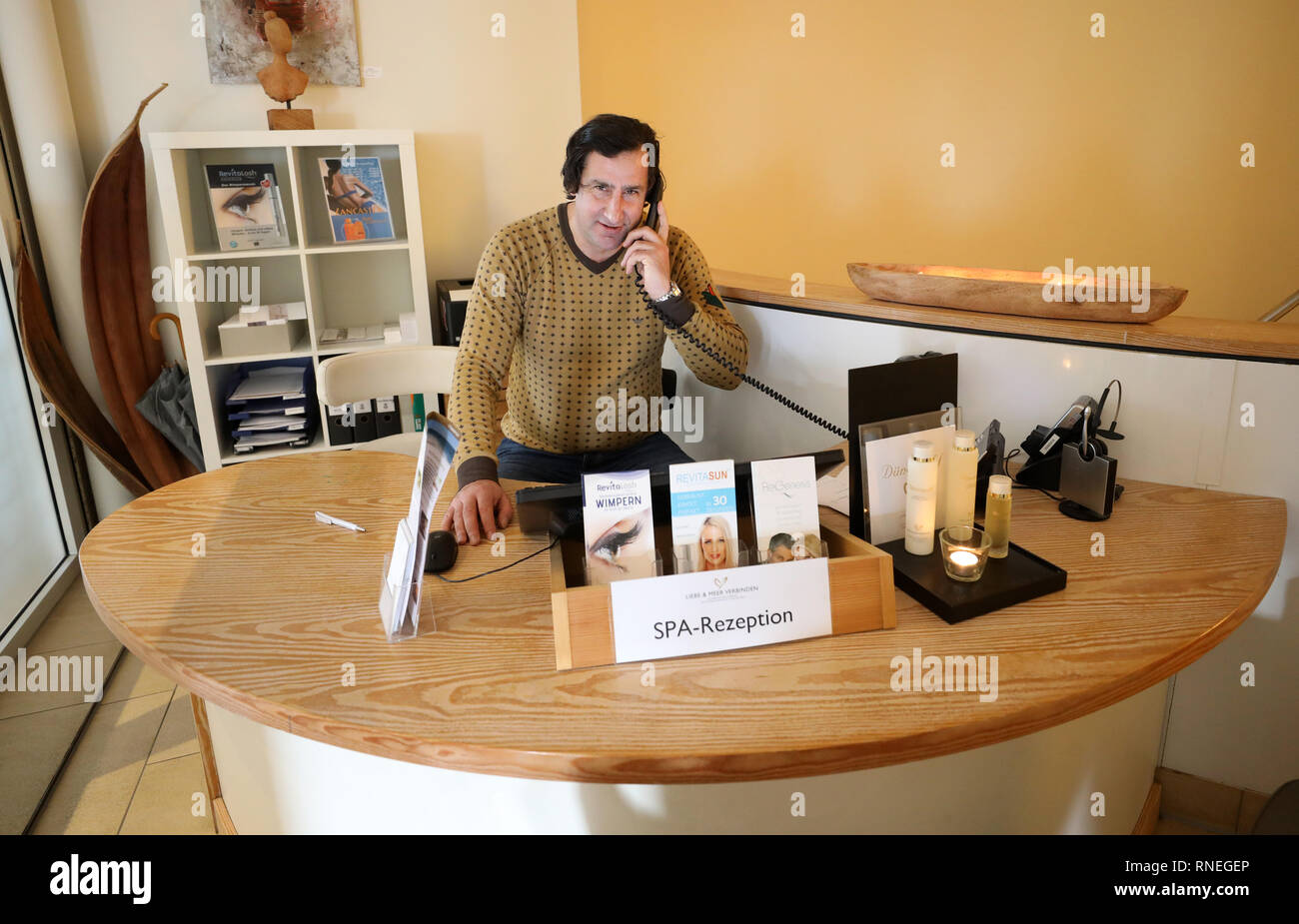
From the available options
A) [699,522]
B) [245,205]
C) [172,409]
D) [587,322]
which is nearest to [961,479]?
[699,522]

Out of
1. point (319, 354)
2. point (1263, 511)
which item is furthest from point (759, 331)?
point (319, 354)

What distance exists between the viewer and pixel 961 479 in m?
1.43

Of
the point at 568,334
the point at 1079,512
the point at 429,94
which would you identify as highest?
the point at 429,94

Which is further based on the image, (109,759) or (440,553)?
(109,759)

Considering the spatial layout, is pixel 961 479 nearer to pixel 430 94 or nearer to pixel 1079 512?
pixel 1079 512

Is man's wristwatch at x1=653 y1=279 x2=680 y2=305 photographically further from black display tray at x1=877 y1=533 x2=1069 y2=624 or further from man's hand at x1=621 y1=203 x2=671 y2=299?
black display tray at x1=877 y1=533 x2=1069 y2=624

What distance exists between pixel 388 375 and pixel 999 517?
1.89m

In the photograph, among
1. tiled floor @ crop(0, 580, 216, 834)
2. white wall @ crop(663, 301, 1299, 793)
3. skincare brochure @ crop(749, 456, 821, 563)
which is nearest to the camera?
skincare brochure @ crop(749, 456, 821, 563)

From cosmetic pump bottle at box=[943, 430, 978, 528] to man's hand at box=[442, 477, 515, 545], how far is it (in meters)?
0.80

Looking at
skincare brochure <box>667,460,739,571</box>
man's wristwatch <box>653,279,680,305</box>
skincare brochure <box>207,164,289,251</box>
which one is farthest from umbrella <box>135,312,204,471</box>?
skincare brochure <box>667,460,739,571</box>

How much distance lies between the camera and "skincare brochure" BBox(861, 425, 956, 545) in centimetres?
143

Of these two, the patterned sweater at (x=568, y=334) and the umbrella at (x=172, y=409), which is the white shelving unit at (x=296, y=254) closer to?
the umbrella at (x=172, y=409)

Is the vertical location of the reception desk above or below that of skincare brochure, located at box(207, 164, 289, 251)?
below

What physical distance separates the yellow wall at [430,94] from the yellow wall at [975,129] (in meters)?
0.44
